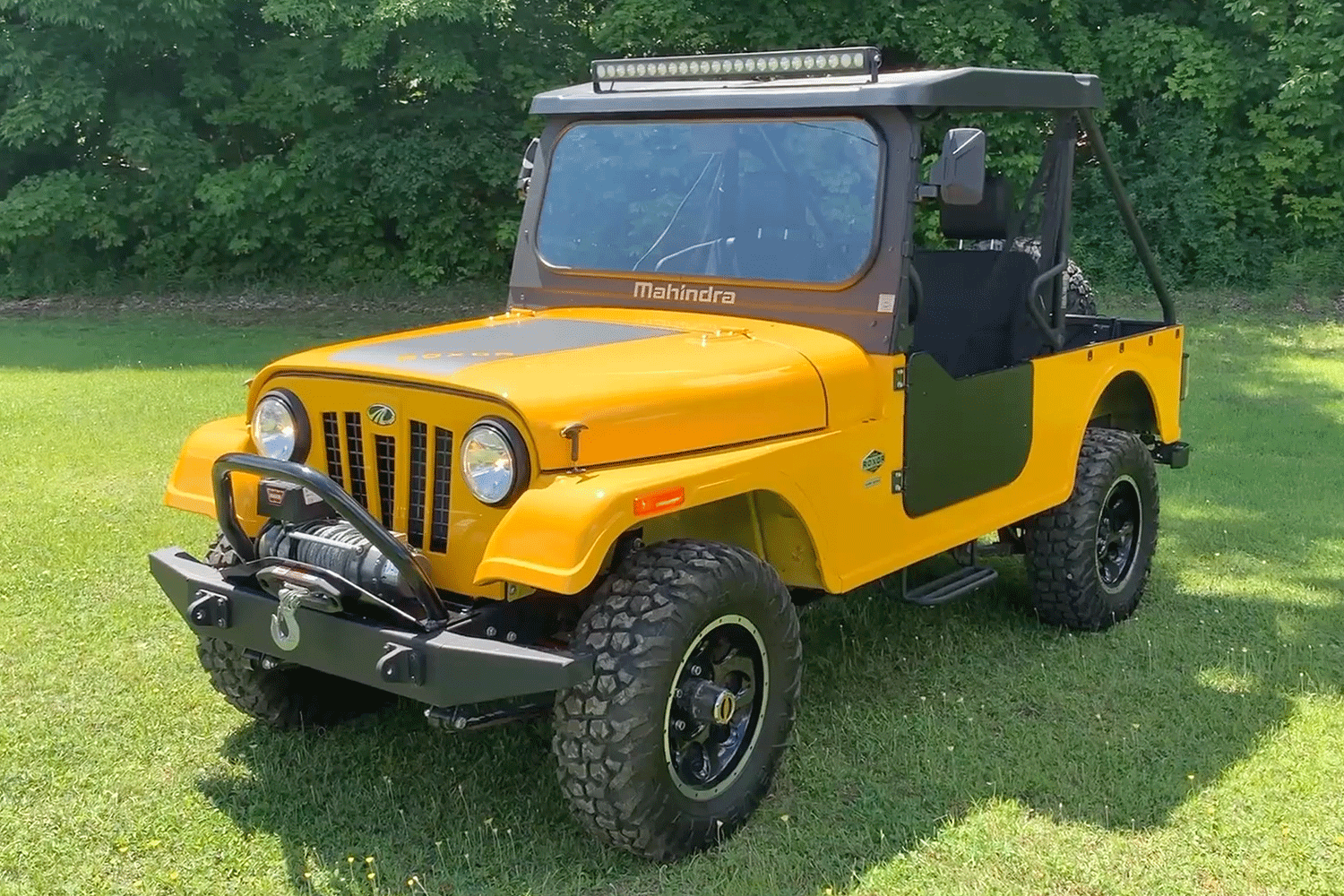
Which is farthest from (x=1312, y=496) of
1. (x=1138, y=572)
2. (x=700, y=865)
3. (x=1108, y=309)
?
(x=1108, y=309)

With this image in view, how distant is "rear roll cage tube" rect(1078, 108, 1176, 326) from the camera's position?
522cm

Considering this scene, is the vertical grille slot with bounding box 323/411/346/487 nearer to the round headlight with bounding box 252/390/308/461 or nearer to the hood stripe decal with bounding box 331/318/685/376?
the round headlight with bounding box 252/390/308/461

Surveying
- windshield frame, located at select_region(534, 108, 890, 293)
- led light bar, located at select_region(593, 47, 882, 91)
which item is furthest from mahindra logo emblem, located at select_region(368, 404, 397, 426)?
led light bar, located at select_region(593, 47, 882, 91)

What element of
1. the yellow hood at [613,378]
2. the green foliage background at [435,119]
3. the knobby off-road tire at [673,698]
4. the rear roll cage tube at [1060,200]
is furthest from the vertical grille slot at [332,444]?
the green foliage background at [435,119]

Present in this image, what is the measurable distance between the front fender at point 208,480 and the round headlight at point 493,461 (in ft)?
2.94

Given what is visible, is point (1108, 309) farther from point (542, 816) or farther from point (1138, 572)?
point (542, 816)

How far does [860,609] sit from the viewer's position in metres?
5.66

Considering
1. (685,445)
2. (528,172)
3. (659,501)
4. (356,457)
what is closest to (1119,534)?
(685,445)

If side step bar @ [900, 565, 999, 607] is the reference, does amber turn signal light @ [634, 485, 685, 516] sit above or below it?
above

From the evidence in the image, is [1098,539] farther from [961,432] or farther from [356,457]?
[356,457]

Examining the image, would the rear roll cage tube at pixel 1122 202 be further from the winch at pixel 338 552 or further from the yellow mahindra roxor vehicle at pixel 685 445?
the winch at pixel 338 552

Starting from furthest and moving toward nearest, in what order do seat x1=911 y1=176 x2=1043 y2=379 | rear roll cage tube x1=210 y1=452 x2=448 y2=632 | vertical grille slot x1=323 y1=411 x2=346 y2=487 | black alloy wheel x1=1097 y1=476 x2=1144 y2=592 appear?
black alloy wheel x1=1097 y1=476 x2=1144 y2=592 → seat x1=911 y1=176 x2=1043 y2=379 → vertical grille slot x1=323 y1=411 x2=346 y2=487 → rear roll cage tube x1=210 y1=452 x2=448 y2=632

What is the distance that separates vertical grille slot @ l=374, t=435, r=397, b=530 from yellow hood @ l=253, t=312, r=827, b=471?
0.40ft

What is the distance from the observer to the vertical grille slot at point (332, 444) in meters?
3.94
